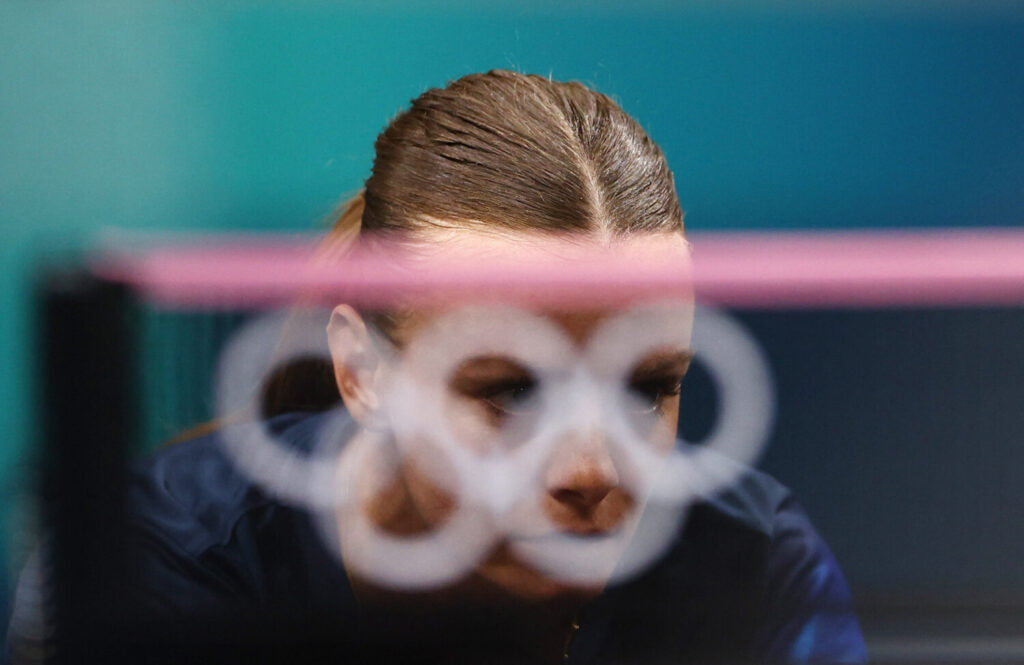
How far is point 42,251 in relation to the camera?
955 millimetres

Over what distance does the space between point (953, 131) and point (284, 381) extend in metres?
0.79

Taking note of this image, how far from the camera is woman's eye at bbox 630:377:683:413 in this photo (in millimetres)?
968

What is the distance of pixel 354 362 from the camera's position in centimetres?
100

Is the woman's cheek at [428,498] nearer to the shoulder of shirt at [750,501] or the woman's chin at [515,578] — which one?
the woman's chin at [515,578]

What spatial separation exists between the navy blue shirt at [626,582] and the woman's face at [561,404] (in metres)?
0.13

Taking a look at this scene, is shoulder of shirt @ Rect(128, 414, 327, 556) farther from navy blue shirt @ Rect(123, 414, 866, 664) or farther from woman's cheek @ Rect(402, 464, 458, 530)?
woman's cheek @ Rect(402, 464, 458, 530)

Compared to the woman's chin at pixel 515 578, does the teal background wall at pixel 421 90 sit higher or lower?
higher

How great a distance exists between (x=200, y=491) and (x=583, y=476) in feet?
1.39

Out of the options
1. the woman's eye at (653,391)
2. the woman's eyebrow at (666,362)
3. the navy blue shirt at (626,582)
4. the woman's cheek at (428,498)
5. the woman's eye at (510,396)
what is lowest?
the navy blue shirt at (626,582)

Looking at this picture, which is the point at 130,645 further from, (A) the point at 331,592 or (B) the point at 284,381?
(B) the point at 284,381

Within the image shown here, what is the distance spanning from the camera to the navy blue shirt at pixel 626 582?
101 centimetres

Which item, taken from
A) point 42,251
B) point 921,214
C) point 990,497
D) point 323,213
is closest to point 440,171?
point 323,213

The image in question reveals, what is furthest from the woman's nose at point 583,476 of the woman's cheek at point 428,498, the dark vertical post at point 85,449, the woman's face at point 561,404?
the dark vertical post at point 85,449

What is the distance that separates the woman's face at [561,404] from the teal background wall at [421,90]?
18cm
